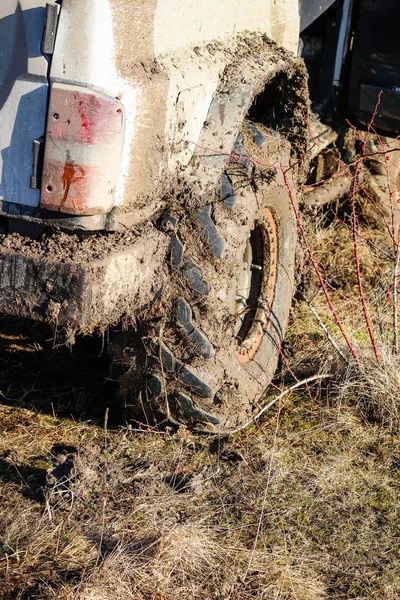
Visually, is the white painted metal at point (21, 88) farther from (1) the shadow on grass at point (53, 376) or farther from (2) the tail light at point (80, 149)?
(1) the shadow on grass at point (53, 376)

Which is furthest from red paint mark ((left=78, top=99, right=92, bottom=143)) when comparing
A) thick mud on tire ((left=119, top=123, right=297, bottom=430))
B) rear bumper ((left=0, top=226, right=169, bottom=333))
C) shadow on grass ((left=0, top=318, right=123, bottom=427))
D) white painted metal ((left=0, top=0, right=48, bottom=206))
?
shadow on grass ((left=0, top=318, right=123, bottom=427))

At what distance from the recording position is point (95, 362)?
401cm

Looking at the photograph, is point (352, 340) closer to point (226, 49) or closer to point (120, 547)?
point (226, 49)

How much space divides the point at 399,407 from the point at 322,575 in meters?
1.06

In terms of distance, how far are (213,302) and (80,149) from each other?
0.83 metres

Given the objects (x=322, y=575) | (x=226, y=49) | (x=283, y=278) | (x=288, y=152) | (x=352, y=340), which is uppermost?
(x=226, y=49)

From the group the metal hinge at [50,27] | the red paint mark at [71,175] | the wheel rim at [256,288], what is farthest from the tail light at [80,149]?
the wheel rim at [256,288]

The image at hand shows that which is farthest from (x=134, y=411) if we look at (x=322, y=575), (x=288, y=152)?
(x=288, y=152)

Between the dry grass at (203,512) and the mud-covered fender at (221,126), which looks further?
the mud-covered fender at (221,126)

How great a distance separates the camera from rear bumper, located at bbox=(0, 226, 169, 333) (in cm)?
264

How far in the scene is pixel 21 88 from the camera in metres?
2.57

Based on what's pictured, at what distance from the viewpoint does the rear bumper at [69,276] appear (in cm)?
264

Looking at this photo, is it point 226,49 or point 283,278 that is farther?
point 283,278

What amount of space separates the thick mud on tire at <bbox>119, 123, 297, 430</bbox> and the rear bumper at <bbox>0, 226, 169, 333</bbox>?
0.89ft
